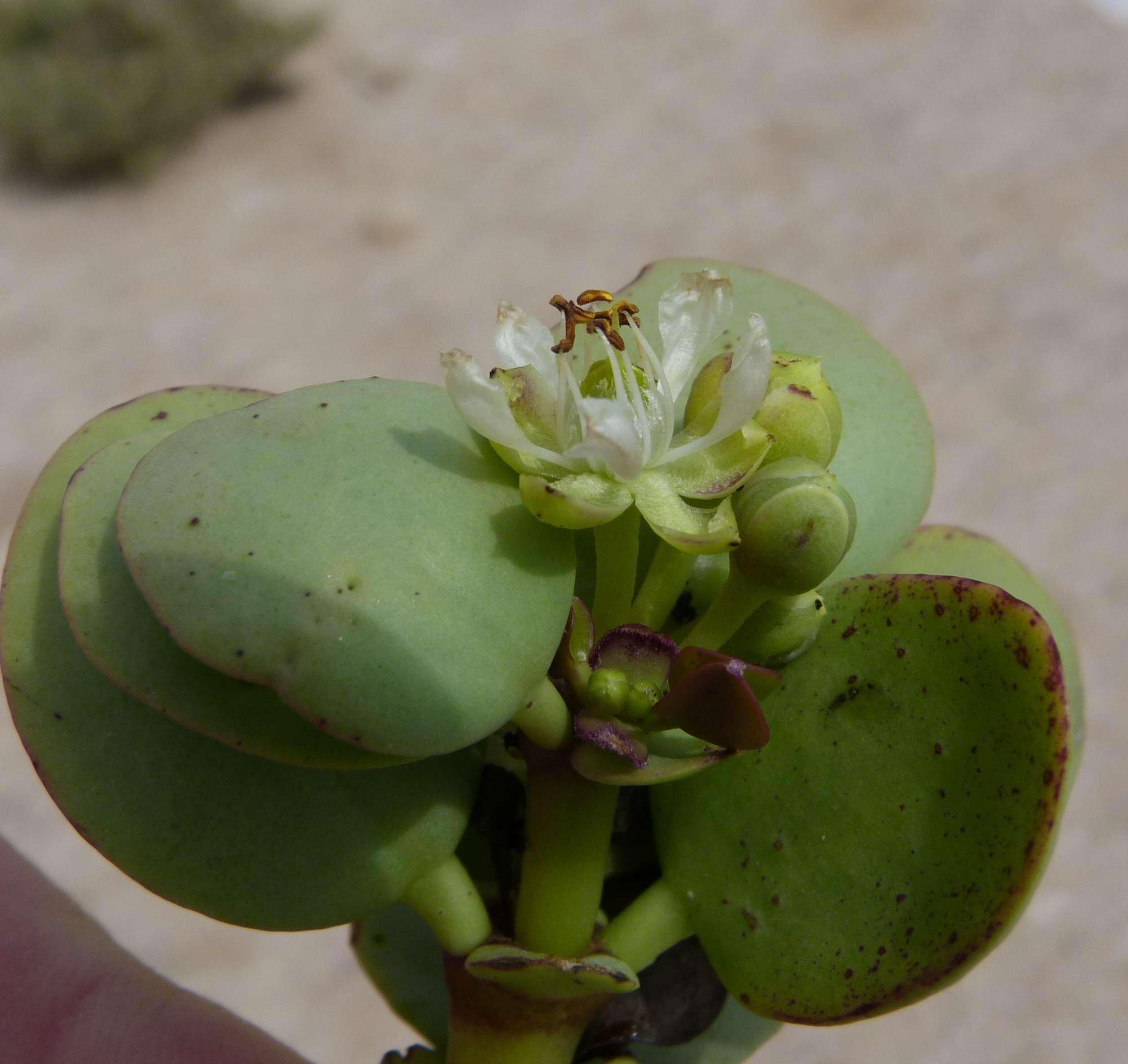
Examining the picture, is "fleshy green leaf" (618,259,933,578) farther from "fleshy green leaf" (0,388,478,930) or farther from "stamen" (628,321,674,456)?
"fleshy green leaf" (0,388,478,930)

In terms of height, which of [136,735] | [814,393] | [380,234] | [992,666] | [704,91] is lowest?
[380,234]

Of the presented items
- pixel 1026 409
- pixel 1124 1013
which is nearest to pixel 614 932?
pixel 1124 1013

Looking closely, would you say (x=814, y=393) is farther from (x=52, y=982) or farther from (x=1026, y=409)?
(x=1026, y=409)

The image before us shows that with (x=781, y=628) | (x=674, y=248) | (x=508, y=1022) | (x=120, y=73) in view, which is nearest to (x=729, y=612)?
(x=781, y=628)

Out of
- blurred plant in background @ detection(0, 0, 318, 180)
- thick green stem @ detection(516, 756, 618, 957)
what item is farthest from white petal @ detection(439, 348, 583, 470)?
blurred plant in background @ detection(0, 0, 318, 180)

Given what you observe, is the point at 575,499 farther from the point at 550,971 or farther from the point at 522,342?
the point at 550,971

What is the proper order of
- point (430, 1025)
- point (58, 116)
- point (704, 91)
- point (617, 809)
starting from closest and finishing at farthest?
point (617, 809)
point (430, 1025)
point (58, 116)
point (704, 91)

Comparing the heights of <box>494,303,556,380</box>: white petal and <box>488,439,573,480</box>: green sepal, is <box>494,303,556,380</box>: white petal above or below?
above
